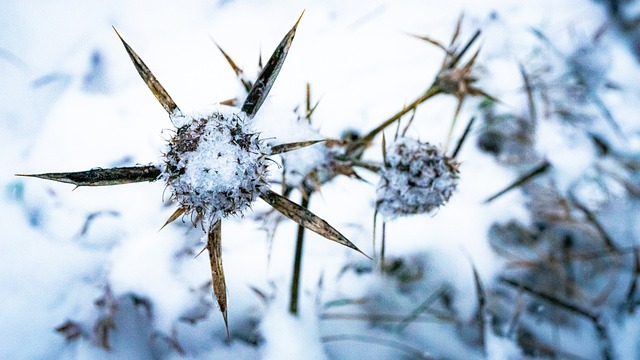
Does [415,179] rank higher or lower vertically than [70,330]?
higher

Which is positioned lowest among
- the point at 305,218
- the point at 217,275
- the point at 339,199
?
the point at 217,275

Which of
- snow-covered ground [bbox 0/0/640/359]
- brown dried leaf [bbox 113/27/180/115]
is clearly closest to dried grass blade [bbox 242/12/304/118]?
brown dried leaf [bbox 113/27/180/115]

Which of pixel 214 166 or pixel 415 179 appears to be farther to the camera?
pixel 415 179

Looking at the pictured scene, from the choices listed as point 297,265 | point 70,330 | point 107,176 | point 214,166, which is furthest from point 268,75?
point 70,330

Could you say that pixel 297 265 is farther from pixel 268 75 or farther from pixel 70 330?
pixel 70 330

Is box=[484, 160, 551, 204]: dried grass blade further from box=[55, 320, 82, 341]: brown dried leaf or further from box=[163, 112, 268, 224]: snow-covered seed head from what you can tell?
box=[55, 320, 82, 341]: brown dried leaf

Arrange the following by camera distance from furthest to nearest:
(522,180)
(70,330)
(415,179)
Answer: (522,180)
(70,330)
(415,179)

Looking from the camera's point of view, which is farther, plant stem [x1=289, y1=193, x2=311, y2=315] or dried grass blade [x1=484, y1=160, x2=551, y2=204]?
dried grass blade [x1=484, y1=160, x2=551, y2=204]
